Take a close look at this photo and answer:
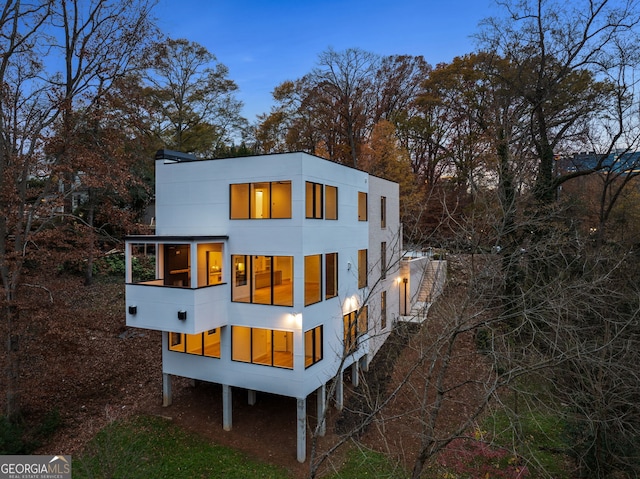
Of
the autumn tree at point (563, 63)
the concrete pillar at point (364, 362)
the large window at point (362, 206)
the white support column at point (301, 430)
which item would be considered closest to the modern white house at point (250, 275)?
the white support column at point (301, 430)

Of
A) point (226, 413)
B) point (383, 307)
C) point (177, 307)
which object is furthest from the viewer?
point (383, 307)

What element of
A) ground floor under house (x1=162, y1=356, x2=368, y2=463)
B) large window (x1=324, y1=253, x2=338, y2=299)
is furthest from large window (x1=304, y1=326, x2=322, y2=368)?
large window (x1=324, y1=253, x2=338, y2=299)

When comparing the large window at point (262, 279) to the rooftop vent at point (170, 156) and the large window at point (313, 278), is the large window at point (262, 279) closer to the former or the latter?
the large window at point (313, 278)

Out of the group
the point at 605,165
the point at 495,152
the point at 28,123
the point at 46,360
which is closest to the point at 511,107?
the point at 495,152

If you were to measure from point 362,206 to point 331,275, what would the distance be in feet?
12.1

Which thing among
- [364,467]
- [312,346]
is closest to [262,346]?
[312,346]

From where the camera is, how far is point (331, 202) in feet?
39.7

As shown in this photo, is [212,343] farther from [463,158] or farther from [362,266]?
[463,158]

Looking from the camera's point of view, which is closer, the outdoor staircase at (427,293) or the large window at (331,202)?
the outdoor staircase at (427,293)

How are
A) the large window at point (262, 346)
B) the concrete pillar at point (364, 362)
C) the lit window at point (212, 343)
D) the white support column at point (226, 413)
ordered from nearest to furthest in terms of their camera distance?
the large window at point (262, 346) → the white support column at point (226, 413) → the lit window at point (212, 343) → the concrete pillar at point (364, 362)

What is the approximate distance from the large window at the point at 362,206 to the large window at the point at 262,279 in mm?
4853

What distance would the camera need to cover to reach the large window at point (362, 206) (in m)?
14.3

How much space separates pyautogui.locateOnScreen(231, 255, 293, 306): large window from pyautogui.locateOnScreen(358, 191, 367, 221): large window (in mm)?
4853

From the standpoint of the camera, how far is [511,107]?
19.2 m
